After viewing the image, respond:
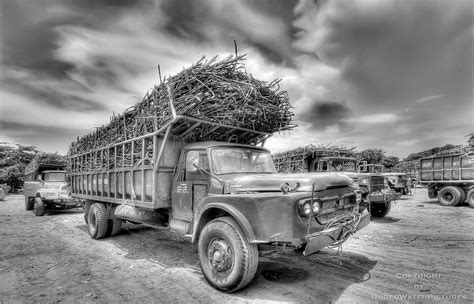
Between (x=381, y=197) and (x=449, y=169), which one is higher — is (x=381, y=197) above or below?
below

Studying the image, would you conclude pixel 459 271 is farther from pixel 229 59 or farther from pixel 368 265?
pixel 229 59

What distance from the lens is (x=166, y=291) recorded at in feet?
12.6

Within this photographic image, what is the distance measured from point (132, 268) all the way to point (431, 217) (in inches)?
417

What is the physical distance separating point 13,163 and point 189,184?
35.3m

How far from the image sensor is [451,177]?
43.7ft

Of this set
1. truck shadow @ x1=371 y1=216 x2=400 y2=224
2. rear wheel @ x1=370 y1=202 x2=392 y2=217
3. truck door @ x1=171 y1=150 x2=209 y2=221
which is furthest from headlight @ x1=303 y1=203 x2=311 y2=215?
rear wheel @ x1=370 y1=202 x2=392 y2=217

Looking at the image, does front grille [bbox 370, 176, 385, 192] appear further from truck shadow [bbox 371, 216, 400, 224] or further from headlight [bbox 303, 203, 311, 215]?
headlight [bbox 303, 203, 311, 215]

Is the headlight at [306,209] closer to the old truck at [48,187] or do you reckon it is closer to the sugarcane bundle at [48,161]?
the old truck at [48,187]

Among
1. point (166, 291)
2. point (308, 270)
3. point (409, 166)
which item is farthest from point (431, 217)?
point (409, 166)

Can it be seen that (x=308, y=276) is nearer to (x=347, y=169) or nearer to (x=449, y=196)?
(x=347, y=169)

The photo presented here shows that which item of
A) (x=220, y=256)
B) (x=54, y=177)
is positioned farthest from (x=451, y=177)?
(x=54, y=177)

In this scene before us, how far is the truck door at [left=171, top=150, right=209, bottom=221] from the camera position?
4699mm

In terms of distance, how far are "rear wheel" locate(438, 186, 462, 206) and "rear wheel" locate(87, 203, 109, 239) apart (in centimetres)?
1512

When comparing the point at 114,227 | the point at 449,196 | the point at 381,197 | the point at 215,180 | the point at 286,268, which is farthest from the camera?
the point at 449,196
